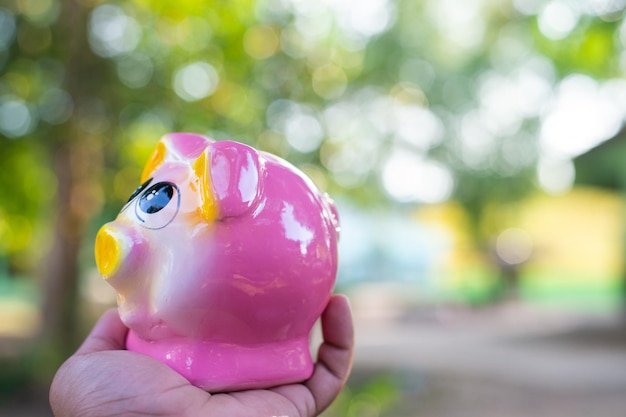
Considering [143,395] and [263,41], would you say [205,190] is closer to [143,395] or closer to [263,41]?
[143,395]

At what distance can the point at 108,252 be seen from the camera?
1.47m

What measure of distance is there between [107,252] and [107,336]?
37 cm

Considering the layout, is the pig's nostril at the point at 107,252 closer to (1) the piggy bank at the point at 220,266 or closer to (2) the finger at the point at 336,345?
(1) the piggy bank at the point at 220,266

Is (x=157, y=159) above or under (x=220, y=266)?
above

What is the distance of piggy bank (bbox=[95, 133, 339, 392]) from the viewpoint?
1.43 meters

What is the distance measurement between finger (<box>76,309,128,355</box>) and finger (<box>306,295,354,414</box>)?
0.53 meters

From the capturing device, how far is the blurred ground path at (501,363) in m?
7.13

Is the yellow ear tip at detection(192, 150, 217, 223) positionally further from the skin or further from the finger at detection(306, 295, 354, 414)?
the finger at detection(306, 295, 354, 414)

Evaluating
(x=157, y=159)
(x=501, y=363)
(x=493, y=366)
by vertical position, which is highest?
(x=157, y=159)

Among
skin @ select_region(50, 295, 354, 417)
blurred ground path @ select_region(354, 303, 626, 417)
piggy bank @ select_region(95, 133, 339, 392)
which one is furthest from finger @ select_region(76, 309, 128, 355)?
blurred ground path @ select_region(354, 303, 626, 417)

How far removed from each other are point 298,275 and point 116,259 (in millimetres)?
406

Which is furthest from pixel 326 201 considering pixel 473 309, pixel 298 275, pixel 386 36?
pixel 473 309

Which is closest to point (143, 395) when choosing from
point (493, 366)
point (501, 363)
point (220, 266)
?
point (220, 266)

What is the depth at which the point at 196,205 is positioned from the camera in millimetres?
1465
